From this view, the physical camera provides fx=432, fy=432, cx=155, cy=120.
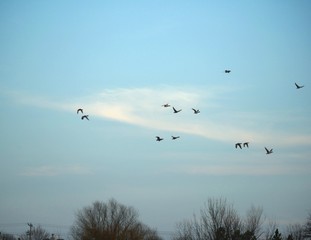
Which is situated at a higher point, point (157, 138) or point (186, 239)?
point (157, 138)

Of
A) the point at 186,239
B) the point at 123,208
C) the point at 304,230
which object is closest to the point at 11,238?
the point at 123,208

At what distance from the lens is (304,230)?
51.3 metres

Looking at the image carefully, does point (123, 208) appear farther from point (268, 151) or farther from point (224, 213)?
point (268, 151)

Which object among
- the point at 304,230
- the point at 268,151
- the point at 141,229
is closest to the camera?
the point at 268,151

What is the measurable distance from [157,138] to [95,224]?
36979 mm

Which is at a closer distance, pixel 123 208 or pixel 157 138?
pixel 157 138

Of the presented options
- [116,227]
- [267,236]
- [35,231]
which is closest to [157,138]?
[267,236]

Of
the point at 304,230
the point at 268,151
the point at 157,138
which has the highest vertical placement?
the point at 157,138

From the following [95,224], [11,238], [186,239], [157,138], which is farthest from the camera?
[11,238]

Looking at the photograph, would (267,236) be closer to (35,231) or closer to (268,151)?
(268,151)

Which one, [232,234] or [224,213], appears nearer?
[232,234]

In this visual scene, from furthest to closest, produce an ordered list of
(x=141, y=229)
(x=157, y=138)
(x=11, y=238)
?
(x=11, y=238) → (x=141, y=229) → (x=157, y=138)

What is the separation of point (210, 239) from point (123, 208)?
40.5 m

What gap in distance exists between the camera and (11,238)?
121 metres
